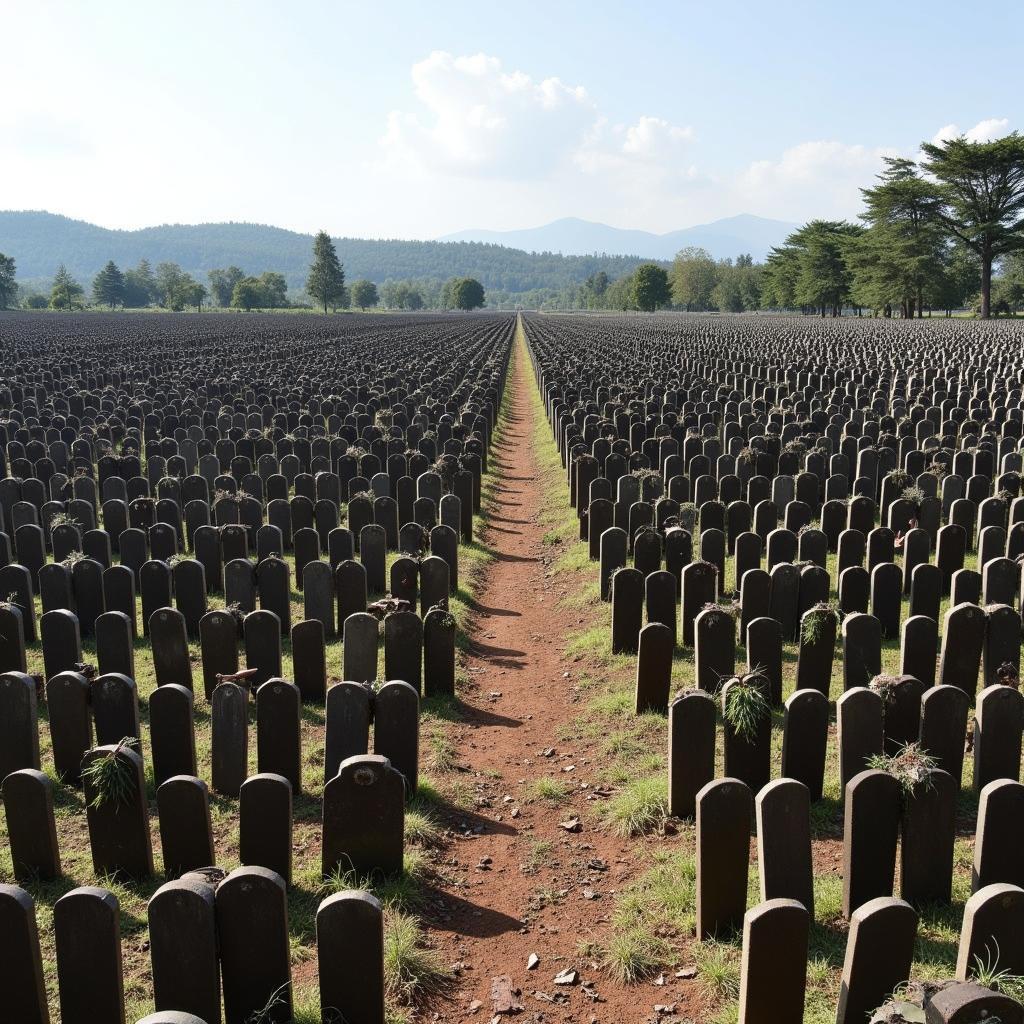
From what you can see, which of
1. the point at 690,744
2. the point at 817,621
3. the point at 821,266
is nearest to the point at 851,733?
the point at 690,744

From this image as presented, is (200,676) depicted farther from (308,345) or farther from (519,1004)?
(308,345)

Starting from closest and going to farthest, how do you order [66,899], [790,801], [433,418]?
[66,899], [790,801], [433,418]

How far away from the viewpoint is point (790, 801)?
370 centimetres

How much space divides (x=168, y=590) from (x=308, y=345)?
3695 cm

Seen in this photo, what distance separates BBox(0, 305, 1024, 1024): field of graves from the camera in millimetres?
3215

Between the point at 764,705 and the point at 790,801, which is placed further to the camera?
the point at 764,705

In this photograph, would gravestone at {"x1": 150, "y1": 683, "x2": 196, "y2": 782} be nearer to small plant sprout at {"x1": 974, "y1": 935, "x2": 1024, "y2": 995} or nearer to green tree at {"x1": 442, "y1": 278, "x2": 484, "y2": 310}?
small plant sprout at {"x1": 974, "y1": 935, "x2": 1024, "y2": 995}

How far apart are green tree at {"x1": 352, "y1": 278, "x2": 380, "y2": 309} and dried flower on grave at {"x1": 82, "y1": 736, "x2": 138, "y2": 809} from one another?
577ft

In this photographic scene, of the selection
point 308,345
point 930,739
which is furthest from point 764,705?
point 308,345

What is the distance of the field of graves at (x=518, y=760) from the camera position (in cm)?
321

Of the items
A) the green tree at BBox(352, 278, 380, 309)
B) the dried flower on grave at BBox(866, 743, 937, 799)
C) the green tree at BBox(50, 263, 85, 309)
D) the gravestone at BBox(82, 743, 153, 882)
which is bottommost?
the gravestone at BBox(82, 743, 153, 882)

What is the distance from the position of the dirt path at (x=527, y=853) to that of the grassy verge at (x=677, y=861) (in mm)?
132

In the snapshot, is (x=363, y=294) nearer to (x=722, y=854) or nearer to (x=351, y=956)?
(x=722, y=854)

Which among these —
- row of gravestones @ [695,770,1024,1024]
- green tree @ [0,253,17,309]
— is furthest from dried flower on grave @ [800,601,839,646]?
green tree @ [0,253,17,309]
